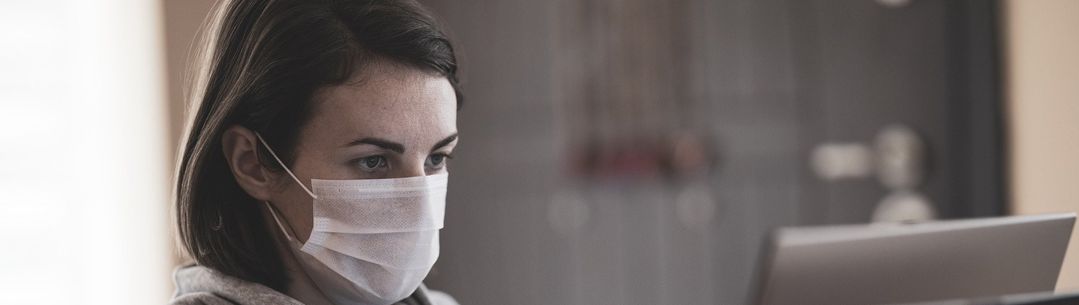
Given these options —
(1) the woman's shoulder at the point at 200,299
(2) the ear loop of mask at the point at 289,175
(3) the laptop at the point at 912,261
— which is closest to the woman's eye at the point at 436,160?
(2) the ear loop of mask at the point at 289,175

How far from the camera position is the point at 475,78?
3.03m

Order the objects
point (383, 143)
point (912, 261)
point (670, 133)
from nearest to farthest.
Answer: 1. point (912, 261)
2. point (383, 143)
3. point (670, 133)

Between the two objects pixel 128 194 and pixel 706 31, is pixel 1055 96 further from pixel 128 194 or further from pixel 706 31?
pixel 128 194

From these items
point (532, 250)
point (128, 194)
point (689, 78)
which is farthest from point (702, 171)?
point (128, 194)

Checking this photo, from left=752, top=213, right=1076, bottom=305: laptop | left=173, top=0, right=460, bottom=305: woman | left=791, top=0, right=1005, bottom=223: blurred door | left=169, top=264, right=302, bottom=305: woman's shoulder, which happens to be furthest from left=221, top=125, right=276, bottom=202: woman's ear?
left=791, top=0, right=1005, bottom=223: blurred door

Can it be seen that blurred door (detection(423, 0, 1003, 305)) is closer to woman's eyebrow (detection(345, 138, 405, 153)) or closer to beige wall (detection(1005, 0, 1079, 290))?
beige wall (detection(1005, 0, 1079, 290))

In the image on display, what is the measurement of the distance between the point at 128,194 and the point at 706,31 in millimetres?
1689

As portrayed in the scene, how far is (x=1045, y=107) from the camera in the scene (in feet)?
7.89

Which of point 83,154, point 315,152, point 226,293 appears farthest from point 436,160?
point 83,154

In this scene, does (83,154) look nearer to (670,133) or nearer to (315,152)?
(315,152)

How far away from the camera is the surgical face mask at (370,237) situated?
1119 mm

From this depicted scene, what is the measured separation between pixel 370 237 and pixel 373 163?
98 millimetres

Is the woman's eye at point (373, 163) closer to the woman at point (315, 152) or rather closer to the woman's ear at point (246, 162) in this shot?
the woman at point (315, 152)

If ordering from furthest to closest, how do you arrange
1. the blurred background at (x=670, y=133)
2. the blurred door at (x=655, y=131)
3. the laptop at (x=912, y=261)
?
the blurred door at (x=655, y=131), the blurred background at (x=670, y=133), the laptop at (x=912, y=261)
